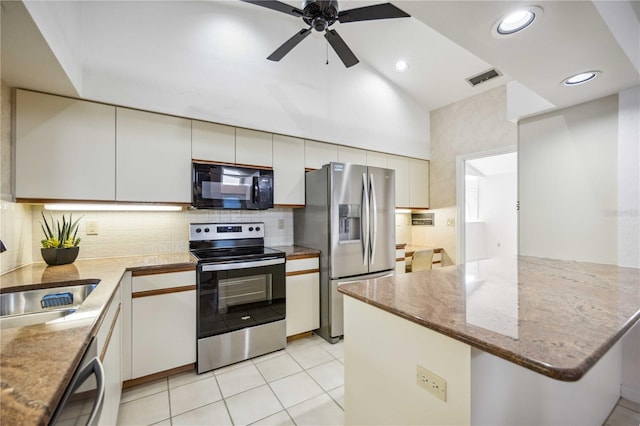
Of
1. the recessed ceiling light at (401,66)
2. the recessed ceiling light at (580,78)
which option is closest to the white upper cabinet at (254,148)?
the recessed ceiling light at (401,66)

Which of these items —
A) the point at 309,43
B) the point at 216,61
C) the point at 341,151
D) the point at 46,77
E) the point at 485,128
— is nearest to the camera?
the point at 46,77

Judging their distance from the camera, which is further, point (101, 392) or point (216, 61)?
point (216, 61)

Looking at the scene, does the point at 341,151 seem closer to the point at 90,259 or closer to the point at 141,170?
the point at 141,170

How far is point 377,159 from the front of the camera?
3.79m

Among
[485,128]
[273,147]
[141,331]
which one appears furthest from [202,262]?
[485,128]

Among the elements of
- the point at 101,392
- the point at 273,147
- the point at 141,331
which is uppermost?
the point at 273,147

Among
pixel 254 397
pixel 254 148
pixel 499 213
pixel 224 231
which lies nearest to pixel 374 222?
pixel 254 148

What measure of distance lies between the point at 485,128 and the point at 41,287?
4.59m

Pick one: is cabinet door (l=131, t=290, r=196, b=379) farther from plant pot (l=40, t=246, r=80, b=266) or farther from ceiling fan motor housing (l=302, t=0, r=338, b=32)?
ceiling fan motor housing (l=302, t=0, r=338, b=32)

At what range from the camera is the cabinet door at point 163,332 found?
2.05m

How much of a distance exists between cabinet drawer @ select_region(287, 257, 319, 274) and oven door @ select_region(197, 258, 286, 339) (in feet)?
0.46

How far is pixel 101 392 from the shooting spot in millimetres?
806

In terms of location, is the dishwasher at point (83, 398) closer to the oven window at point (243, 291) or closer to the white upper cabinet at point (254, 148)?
the oven window at point (243, 291)

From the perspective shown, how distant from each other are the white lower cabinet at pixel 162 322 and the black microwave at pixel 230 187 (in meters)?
0.70
